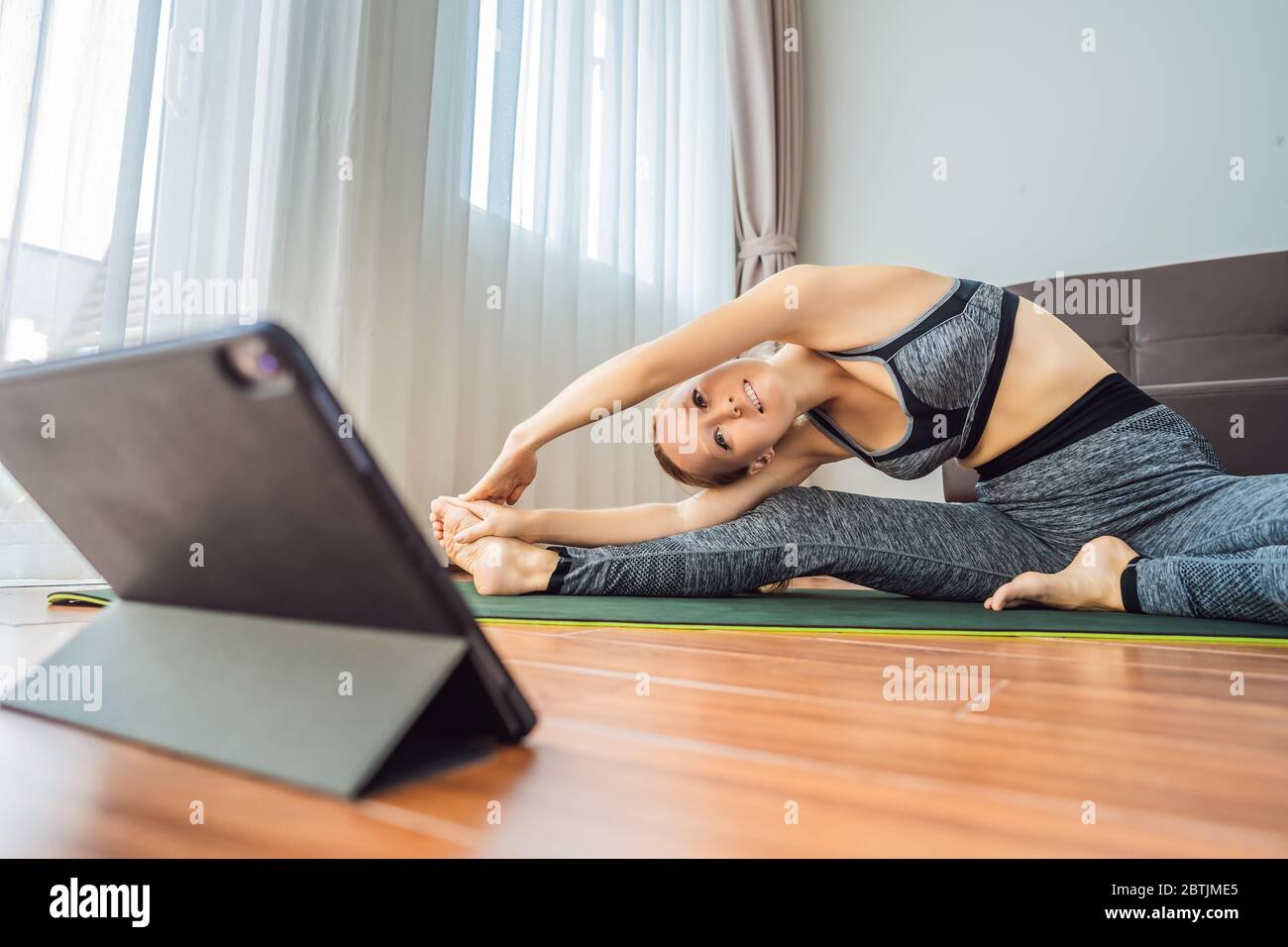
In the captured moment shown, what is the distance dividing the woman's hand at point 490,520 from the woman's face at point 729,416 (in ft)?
0.89

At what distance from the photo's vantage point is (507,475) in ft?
4.42

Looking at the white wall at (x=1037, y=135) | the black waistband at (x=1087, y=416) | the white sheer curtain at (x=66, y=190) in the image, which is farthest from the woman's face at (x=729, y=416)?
the white wall at (x=1037, y=135)

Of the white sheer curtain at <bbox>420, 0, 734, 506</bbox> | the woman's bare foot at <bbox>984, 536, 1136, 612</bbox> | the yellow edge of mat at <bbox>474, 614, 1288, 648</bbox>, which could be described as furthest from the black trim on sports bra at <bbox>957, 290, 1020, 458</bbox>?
the white sheer curtain at <bbox>420, 0, 734, 506</bbox>

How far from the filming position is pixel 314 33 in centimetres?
183

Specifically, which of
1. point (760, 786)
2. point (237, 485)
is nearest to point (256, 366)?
point (237, 485)

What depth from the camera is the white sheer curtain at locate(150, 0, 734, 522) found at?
5.54ft

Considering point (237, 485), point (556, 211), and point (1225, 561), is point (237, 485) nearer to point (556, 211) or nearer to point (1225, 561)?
point (1225, 561)

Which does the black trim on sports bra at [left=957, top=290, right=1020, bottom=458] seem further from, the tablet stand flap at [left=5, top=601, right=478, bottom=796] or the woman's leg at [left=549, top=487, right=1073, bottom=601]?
the tablet stand flap at [left=5, top=601, right=478, bottom=796]

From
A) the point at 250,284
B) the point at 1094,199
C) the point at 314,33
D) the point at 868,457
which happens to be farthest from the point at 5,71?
the point at 1094,199

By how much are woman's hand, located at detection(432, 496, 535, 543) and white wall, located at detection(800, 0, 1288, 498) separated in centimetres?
232

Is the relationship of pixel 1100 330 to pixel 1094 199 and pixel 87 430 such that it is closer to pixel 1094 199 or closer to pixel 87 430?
pixel 1094 199

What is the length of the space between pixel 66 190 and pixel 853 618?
1.42m

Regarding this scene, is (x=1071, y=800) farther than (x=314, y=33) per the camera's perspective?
No
